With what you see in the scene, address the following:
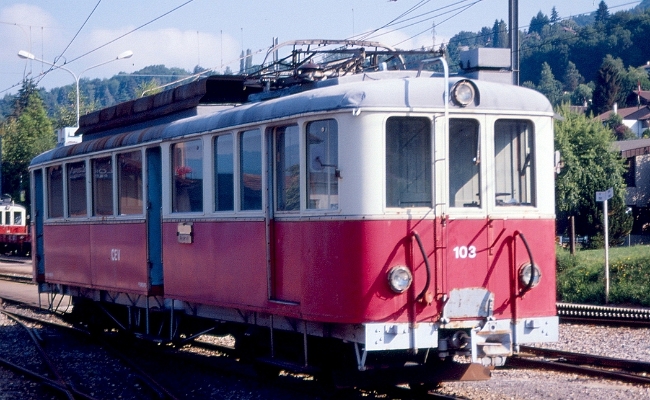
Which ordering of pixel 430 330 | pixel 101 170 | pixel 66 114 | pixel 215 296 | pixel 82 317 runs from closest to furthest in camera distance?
1. pixel 430 330
2. pixel 215 296
3. pixel 101 170
4. pixel 82 317
5. pixel 66 114

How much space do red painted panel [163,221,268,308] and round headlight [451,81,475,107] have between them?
2.24 m

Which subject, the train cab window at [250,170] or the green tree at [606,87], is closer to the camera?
the train cab window at [250,170]

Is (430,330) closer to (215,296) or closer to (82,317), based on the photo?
(215,296)

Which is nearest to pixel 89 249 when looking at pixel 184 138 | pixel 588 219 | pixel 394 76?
pixel 184 138

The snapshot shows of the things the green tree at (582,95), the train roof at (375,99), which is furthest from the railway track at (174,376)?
the green tree at (582,95)

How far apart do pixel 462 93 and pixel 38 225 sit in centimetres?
999

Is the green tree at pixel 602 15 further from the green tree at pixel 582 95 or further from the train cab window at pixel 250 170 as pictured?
the train cab window at pixel 250 170

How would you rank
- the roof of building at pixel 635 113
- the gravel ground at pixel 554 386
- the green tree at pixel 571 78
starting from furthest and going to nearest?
the green tree at pixel 571 78 → the roof of building at pixel 635 113 → the gravel ground at pixel 554 386

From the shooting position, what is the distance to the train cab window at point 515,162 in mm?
8398

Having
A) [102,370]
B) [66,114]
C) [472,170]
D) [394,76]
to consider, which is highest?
[66,114]

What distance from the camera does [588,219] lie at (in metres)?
41.2

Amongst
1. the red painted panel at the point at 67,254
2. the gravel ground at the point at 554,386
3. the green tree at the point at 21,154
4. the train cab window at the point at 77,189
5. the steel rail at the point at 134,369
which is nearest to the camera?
the gravel ground at the point at 554,386

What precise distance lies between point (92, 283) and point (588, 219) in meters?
31.9

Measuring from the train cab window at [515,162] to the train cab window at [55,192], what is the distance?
27.0 ft
